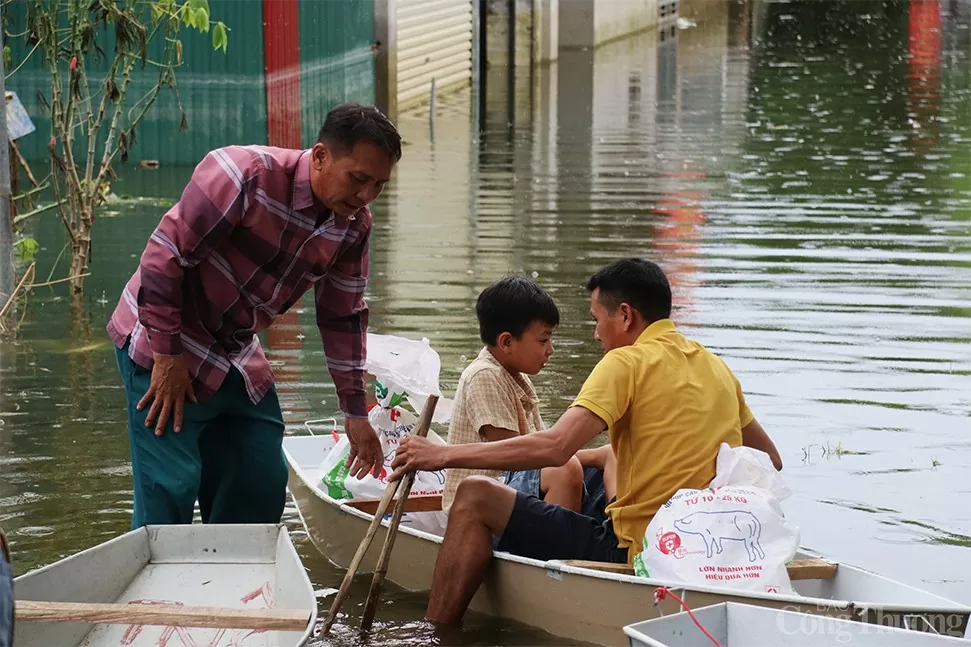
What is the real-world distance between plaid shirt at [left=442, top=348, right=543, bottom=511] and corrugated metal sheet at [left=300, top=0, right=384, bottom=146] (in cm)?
1233

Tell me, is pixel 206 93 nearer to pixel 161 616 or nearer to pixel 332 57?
pixel 332 57

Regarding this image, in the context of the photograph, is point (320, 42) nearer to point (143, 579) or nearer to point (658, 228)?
point (658, 228)

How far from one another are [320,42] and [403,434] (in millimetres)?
12827

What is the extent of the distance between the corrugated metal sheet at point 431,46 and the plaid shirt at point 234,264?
18654 mm

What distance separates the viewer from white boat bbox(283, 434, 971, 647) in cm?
466

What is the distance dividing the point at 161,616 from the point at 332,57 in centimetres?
1564

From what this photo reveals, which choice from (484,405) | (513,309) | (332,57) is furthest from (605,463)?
(332,57)

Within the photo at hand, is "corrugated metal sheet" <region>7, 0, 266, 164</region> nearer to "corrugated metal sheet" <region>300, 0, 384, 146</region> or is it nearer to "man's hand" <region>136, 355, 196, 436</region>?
"corrugated metal sheet" <region>300, 0, 384, 146</region>

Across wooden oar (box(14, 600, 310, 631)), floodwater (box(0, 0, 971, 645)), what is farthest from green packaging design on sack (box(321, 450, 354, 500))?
wooden oar (box(14, 600, 310, 631))

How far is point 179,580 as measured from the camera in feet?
16.6

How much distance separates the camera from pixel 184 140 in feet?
55.2

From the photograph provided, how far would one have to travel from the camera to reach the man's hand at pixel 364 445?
17.9 ft

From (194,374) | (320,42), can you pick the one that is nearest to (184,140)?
(320,42)

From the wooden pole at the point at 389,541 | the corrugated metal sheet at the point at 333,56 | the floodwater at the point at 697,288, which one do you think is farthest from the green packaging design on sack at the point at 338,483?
the corrugated metal sheet at the point at 333,56
